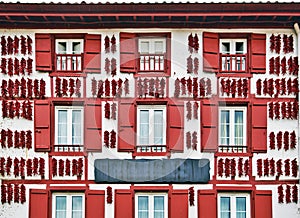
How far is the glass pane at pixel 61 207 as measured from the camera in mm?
19766

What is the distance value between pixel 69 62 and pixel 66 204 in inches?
167

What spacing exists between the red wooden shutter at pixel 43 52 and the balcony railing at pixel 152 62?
274cm

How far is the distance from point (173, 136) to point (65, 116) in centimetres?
331

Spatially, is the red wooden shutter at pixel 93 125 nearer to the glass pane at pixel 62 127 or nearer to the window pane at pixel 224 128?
the glass pane at pixel 62 127

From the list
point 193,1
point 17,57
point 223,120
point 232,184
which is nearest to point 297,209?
point 232,184

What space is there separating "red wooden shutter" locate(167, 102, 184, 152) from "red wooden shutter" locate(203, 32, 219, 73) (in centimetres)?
143

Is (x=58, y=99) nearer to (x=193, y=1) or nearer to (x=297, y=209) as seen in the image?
(x=193, y=1)

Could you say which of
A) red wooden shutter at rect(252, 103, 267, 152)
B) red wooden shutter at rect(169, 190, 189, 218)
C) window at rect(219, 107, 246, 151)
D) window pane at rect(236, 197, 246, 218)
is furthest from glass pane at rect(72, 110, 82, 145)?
red wooden shutter at rect(252, 103, 267, 152)

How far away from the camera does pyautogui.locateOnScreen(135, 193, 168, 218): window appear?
64.6ft

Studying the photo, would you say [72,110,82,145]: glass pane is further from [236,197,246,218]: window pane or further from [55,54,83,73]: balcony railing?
[236,197,246,218]: window pane

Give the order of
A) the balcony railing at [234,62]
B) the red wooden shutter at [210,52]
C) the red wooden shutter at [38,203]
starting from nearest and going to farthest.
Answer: the red wooden shutter at [38,203] < the red wooden shutter at [210,52] < the balcony railing at [234,62]

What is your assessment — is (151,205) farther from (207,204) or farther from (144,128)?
(144,128)

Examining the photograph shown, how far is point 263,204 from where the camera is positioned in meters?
19.6

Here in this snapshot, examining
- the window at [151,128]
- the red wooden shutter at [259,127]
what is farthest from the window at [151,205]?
the red wooden shutter at [259,127]
